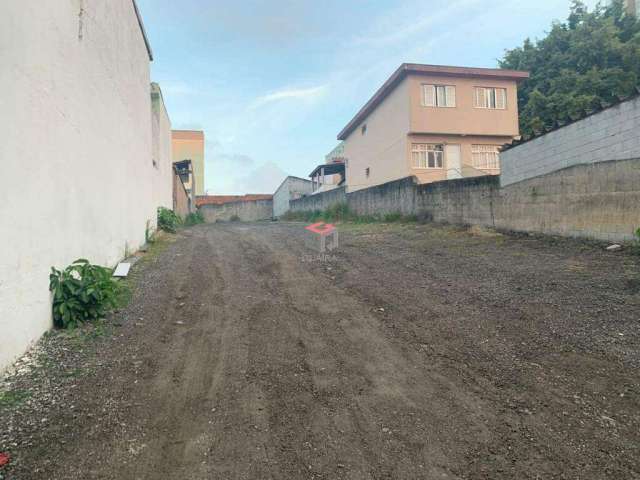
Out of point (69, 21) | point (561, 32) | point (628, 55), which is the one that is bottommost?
point (69, 21)

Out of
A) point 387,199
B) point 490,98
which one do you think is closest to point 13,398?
point 387,199

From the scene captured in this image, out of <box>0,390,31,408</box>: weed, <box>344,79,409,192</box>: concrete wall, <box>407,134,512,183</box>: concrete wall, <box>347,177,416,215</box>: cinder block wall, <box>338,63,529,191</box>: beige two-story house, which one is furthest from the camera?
<box>344,79,409,192</box>: concrete wall

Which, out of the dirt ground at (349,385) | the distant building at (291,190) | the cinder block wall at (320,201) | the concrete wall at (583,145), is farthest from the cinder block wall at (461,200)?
the distant building at (291,190)

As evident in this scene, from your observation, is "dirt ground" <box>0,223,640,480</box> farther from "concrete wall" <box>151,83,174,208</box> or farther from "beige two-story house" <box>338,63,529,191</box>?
"beige two-story house" <box>338,63,529,191</box>

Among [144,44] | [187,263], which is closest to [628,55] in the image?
[144,44]

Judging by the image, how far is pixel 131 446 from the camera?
2332 millimetres

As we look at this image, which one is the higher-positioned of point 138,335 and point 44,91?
point 44,91

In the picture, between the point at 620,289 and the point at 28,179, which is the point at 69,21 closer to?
the point at 28,179

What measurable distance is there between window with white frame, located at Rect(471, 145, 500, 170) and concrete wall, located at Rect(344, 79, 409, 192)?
3504mm

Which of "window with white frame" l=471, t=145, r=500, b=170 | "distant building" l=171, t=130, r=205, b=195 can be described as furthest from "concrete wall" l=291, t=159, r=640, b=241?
"distant building" l=171, t=130, r=205, b=195

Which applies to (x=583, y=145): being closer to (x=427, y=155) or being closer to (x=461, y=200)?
(x=461, y=200)

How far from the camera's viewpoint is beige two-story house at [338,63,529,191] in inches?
689

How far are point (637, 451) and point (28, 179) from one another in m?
4.78

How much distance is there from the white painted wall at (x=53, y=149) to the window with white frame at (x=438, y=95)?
13673 millimetres
